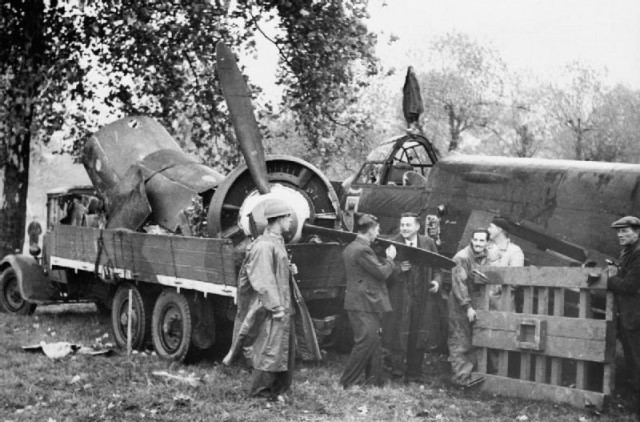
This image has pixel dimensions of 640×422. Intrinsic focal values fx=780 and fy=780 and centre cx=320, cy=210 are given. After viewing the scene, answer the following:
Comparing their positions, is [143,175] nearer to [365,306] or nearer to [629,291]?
[365,306]

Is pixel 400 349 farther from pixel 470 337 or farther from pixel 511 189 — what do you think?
pixel 511 189

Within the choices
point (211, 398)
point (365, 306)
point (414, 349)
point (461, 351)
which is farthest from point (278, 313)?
point (461, 351)

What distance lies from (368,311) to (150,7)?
8514 millimetres

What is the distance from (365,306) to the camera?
763cm

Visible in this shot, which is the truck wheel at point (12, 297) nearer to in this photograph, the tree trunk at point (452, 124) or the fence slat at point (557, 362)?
the fence slat at point (557, 362)

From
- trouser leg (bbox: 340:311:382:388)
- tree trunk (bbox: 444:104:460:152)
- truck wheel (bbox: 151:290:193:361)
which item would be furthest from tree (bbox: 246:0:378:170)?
tree trunk (bbox: 444:104:460:152)

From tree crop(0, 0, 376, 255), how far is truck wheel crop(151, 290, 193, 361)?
5.68 m

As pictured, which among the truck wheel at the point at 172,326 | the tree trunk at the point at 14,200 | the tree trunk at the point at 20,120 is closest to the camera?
the truck wheel at the point at 172,326

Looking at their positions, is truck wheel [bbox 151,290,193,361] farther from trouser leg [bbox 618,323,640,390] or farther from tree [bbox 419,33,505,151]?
tree [bbox 419,33,505,151]

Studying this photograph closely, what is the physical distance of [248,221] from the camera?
28.5ft

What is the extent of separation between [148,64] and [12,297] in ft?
16.6

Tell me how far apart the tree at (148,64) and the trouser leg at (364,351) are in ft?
24.9

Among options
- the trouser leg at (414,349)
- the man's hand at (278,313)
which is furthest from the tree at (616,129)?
the man's hand at (278,313)

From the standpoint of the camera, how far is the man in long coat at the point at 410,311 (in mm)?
8109
